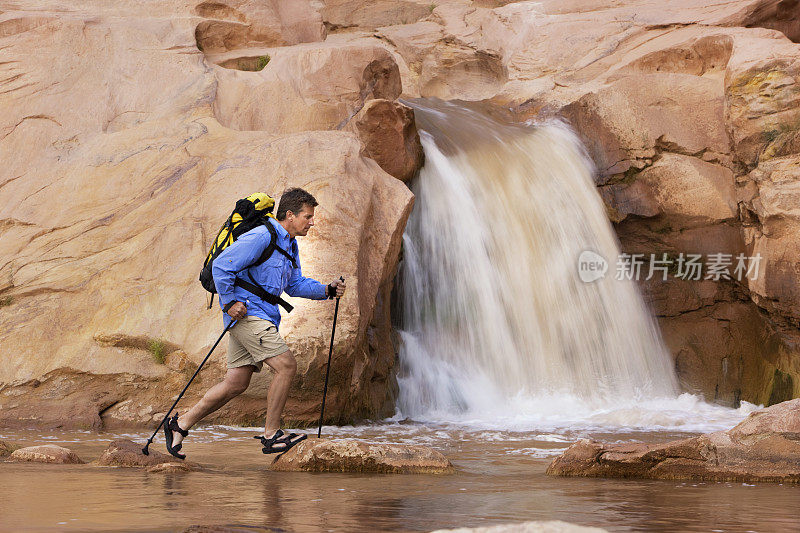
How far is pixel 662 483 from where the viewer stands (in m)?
5.07

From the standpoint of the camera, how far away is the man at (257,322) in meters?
5.70

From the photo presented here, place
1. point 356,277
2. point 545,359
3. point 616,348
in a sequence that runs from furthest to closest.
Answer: point 616,348 < point 545,359 < point 356,277

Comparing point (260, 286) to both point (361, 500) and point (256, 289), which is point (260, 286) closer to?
point (256, 289)

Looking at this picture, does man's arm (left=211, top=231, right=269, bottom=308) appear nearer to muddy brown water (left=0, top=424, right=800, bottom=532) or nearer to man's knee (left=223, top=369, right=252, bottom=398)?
man's knee (left=223, top=369, right=252, bottom=398)

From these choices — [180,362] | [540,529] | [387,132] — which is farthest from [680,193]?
[540,529]

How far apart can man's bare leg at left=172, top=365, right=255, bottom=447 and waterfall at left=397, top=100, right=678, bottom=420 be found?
4921 mm

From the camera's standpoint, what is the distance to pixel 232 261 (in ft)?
18.7

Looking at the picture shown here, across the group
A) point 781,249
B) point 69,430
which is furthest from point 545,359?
point 69,430

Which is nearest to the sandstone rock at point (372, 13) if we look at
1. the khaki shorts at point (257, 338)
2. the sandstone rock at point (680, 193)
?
the sandstone rock at point (680, 193)

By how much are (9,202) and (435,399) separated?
17.8 ft

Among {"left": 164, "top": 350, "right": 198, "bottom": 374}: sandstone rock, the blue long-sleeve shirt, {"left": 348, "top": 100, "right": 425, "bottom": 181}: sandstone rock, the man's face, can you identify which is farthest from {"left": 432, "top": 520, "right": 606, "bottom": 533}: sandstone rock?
{"left": 348, "top": 100, "right": 425, "bottom": 181}: sandstone rock

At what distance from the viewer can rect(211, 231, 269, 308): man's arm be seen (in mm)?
5676

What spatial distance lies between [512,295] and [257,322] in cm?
670

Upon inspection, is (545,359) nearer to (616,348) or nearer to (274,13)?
(616,348)
